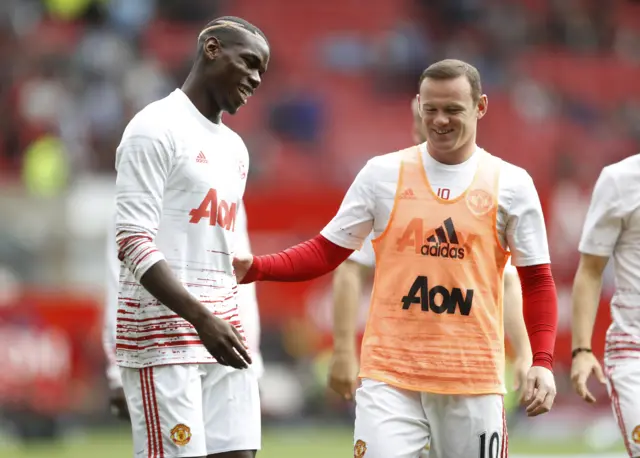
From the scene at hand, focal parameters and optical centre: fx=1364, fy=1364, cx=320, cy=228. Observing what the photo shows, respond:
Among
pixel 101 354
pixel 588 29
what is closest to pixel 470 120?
pixel 101 354

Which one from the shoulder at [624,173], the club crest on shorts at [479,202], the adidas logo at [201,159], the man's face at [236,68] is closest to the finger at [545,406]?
the club crest on shorts at [479,202]

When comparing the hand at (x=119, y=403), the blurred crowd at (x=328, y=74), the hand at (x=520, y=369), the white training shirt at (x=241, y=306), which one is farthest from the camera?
the blurred crowd at (x=328, y=74)

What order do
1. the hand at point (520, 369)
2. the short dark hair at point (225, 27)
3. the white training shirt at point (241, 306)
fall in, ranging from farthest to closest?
the hand at point (520, 369) → the white training shirt at point (241, 306) → the short dark hair at point (225, 27)

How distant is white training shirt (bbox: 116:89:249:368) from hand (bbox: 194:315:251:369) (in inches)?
19.0

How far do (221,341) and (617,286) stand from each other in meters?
2.60

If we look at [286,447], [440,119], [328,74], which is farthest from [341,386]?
[328,74]

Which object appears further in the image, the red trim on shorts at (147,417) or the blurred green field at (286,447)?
the blurred green field at (286,447)

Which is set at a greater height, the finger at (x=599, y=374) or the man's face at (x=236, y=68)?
the man's face at (x=236, y=68)

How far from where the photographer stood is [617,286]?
282 inches

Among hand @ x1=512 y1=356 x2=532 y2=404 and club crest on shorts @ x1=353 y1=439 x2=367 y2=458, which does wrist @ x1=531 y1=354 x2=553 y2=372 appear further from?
hand @ x1=512 y1=356 x2=532 y2=404

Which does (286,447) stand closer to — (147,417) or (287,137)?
(147,417)

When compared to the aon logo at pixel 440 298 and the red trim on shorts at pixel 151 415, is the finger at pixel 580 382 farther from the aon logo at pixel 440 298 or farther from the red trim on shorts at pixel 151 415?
the red trim on shorts at pixel 151 415

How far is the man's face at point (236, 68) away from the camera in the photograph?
6.20 metres

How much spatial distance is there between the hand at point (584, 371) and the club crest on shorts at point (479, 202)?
1308 millimetres
